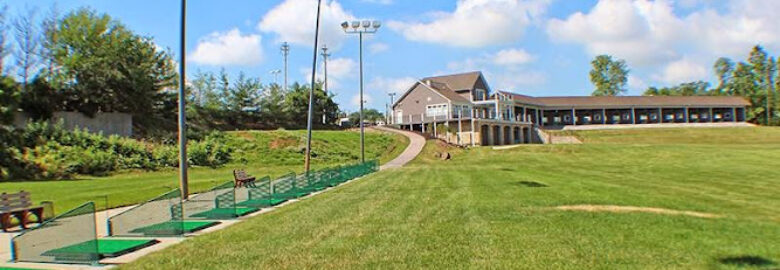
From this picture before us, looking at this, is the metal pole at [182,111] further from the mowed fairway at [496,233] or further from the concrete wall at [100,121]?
the concrete wall at [100,121]

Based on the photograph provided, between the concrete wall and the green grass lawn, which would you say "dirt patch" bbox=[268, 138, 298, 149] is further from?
the concrete wall

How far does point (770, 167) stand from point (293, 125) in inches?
1993

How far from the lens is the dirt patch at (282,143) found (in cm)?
4328

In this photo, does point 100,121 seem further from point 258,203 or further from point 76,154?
point 258,203

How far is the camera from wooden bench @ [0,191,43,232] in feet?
36.1

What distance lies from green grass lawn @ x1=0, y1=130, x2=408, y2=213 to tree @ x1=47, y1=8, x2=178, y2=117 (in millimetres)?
8880

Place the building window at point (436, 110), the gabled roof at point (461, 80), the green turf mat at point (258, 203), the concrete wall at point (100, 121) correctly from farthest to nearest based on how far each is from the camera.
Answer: the gabled roof at point (461, 80) < the building window at point (436, 110) < the concrete wall at point (100, 121) < the green turf mat at point (258, 203)

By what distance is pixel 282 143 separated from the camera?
4419 centimetres

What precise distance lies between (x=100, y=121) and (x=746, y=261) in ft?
147

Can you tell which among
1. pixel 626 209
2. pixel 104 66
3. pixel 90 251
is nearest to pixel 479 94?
pixel 104 66

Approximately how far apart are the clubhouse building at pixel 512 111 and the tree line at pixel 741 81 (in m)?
17.3

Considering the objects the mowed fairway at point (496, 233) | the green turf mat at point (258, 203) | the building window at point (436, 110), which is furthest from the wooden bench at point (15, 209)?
the building window at point (436, 110)

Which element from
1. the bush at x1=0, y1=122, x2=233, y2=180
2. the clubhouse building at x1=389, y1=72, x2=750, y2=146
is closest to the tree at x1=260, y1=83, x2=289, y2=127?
the clubhouse building at x1=389, y1=72, x2=750, y2=146

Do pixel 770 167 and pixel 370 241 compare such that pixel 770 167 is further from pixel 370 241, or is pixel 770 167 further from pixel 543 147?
pixel 370 241
